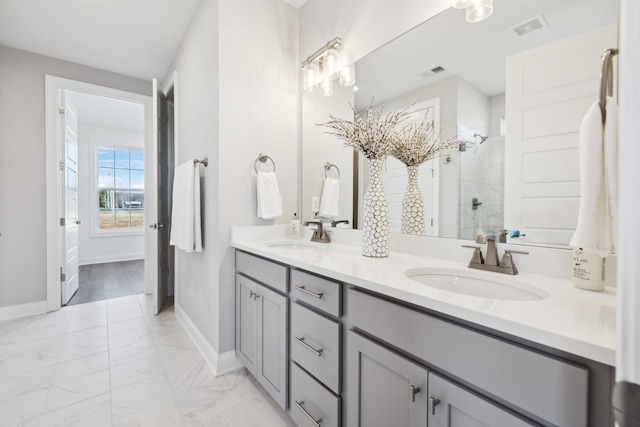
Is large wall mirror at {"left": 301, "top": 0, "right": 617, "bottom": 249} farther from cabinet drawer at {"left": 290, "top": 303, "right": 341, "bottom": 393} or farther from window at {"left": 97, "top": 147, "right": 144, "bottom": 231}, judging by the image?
window at {"left": 97, "top": 147, "right": 144, "bottom": 231}

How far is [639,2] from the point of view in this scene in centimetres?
32

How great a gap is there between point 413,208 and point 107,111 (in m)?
5.07

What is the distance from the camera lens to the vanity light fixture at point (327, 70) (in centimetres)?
183

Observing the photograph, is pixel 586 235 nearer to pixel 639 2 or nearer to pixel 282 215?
pixel 639 2

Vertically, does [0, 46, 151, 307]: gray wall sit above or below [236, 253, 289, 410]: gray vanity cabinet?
above

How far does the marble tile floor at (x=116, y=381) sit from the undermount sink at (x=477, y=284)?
1038 millimetres

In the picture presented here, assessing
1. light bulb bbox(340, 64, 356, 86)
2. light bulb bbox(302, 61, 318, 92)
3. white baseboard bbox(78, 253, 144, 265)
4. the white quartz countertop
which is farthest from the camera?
white baseboard bbox(78, 253, 144, 265)

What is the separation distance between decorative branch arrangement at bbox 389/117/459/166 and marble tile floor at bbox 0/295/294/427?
1466 millimetres

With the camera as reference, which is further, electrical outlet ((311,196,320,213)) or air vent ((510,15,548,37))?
electrical outlet ((311,196,320,213))

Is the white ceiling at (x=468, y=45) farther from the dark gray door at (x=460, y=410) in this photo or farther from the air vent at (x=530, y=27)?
the dark gray door at (x=460, y=410)

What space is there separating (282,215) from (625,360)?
194 centimetres

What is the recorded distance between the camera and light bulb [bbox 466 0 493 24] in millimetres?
1161

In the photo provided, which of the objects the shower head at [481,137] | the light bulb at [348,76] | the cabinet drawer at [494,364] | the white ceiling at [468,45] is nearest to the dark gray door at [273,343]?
the cabinet drawer at [494,364]

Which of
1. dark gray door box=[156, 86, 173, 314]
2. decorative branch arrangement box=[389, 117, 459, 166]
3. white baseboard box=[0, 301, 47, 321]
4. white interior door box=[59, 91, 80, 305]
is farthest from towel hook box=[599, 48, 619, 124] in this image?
white baseboard box=[0, 301, 47, 321]
